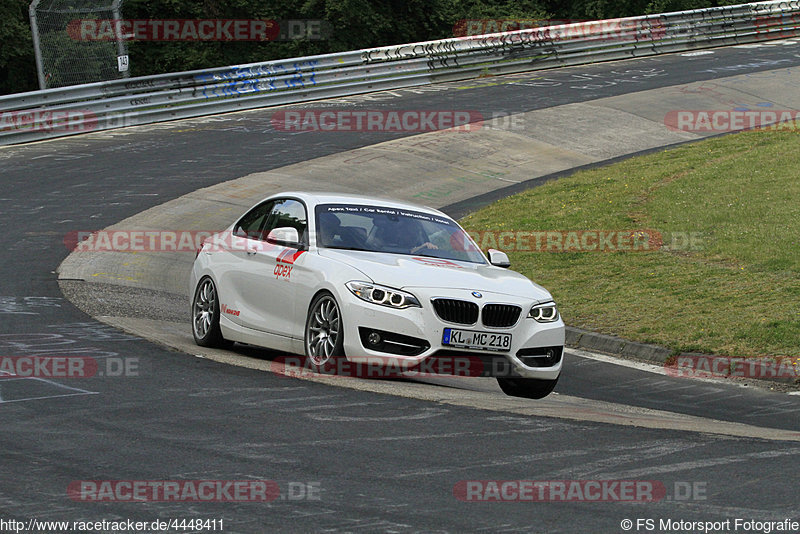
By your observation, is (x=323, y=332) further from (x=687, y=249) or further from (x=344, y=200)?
(x=687, y=249)

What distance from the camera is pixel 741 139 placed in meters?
26.6

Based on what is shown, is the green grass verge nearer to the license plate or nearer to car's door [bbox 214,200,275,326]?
the license plate

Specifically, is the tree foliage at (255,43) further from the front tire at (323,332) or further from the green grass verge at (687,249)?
the front tire at (323,332)

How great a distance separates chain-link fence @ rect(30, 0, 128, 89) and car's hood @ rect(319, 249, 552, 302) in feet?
66.1

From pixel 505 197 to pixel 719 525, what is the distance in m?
18.2

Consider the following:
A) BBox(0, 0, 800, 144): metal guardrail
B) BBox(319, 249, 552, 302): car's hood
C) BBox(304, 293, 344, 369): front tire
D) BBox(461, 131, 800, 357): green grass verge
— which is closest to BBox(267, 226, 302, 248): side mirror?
BBox(319, 249, 552, 302): car's hood

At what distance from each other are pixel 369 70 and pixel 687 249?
59.0 feet

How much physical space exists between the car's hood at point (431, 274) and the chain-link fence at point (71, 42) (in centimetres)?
2014

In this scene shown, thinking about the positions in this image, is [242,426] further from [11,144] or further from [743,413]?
[11,144]

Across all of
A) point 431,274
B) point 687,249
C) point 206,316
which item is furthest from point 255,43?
point 431,274

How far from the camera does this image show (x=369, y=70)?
109 ft

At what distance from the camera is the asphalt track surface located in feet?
18.3

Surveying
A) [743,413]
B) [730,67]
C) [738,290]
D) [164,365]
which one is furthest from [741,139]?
[164,365]

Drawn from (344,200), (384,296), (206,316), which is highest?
(344,200)
